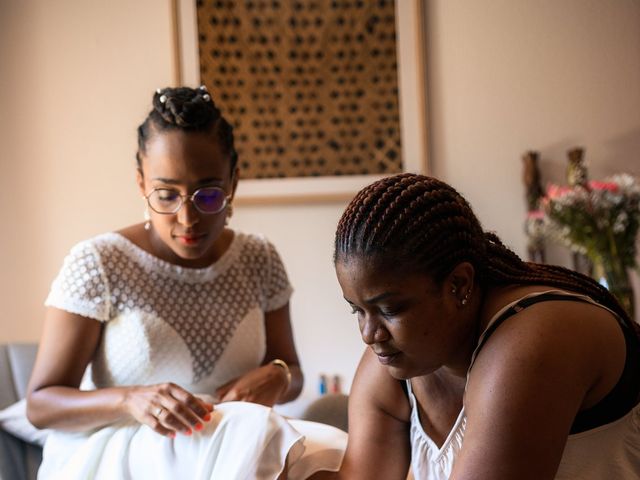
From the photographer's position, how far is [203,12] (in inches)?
128

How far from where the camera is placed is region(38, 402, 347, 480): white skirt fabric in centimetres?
144

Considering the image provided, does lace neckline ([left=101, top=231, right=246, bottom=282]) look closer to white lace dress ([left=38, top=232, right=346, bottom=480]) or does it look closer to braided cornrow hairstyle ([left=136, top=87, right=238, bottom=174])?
white lace dress ([left=38, top=232, right=346, bottom=480])

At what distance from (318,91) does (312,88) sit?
0.03 metres

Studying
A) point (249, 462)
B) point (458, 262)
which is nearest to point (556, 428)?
point (458, 262)

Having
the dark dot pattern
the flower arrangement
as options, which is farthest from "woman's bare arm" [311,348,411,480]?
the dark dot pattern

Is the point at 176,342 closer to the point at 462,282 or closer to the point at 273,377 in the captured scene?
the point at 273,377

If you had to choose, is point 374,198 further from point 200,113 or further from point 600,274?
point 600,274

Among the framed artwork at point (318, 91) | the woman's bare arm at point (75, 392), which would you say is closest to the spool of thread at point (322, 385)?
the framed artwork at point (318, 91)

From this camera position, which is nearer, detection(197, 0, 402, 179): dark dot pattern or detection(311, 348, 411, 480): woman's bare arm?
detection(311, 348, 411, 480): woman's bare arm

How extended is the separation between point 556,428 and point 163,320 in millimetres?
1165

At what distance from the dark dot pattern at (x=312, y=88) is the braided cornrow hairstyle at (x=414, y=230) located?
221cm

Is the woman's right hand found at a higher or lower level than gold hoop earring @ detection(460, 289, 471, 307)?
lower

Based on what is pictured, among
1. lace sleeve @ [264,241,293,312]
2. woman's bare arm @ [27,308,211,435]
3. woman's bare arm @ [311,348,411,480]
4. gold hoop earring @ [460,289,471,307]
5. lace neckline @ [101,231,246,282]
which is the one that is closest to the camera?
gold hoop earring @ [460,289,471,307]

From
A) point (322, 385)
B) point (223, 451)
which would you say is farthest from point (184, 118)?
point (322, 385)
